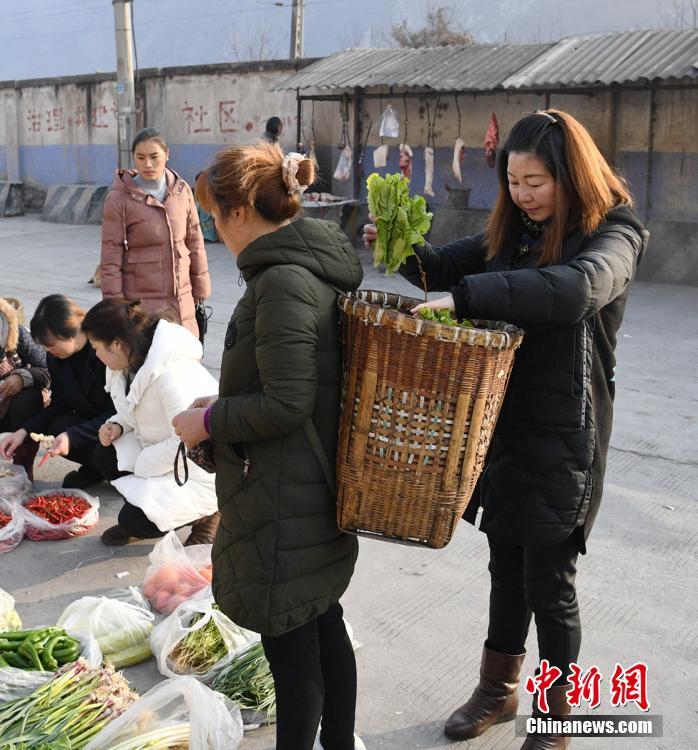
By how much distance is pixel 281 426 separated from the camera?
1.98 m

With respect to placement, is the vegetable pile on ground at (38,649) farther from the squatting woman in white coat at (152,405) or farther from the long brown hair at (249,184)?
the long brown hair at (249,184)

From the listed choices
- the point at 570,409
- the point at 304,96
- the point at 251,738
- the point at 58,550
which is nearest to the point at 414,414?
the point at 570,409

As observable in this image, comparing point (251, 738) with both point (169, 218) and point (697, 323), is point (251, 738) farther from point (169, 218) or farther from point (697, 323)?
point (697, 323)

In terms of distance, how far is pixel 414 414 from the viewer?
200 centimetres

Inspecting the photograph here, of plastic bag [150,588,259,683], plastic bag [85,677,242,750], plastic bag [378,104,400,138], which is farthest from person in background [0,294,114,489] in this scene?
plastic bag [378,104,400,138]

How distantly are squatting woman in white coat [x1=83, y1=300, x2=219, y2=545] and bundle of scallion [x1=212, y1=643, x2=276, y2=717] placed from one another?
3.52ft

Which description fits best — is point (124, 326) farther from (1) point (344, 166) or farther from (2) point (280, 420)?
Result: (1) point (344, 166)

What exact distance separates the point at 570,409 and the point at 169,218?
3.37 meters

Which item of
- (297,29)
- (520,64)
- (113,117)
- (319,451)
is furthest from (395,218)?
(297,29)

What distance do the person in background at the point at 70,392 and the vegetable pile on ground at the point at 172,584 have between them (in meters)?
1.05

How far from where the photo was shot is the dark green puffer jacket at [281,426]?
6.44 ft

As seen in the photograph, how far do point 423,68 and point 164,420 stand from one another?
30.6 ft

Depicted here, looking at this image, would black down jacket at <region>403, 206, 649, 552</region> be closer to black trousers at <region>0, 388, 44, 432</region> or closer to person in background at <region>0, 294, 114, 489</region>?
person in background at <region>0, 294, 114, 489</region>

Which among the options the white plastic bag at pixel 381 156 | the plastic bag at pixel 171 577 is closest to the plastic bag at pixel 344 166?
the white plastic bag at pixel 381 156
